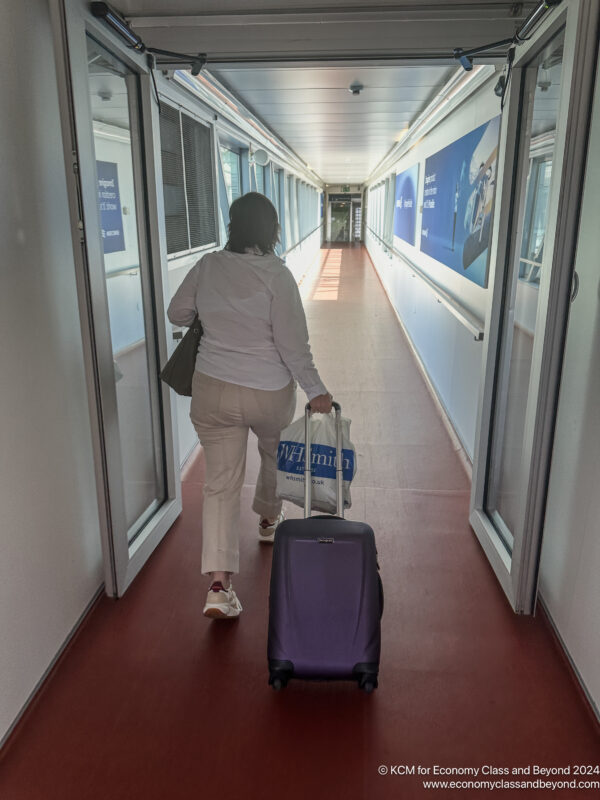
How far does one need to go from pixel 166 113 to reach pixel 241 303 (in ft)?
6.45

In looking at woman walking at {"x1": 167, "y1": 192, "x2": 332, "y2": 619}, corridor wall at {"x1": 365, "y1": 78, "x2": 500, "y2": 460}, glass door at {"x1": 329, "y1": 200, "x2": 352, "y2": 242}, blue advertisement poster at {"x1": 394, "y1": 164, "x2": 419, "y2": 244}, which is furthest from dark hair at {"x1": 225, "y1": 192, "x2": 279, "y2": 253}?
glass door at {"x1": 329, "y1": 200, "x2": 352, "y2": 242}

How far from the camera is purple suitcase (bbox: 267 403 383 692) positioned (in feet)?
6.39

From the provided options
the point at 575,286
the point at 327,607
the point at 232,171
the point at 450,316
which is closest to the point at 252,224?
the point at 575,286

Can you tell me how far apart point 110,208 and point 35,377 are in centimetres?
97

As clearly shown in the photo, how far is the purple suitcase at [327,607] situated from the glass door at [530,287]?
0.82 metres

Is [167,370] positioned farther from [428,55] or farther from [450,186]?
[450,186]

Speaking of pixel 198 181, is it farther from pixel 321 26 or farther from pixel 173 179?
pixel 321 26

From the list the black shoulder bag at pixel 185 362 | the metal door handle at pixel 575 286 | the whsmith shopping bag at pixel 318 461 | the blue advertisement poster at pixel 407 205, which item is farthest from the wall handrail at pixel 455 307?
the black shoulder bag at pixel 185 362

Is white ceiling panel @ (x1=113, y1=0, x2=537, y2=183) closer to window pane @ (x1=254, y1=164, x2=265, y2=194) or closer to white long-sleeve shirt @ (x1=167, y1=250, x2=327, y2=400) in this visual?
white long-sleeve shirt @ (x1=167, y1=250, x2=327, y2=400)

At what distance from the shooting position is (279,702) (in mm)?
2072

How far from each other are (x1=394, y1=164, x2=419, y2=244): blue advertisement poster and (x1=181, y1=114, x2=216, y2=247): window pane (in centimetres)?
377

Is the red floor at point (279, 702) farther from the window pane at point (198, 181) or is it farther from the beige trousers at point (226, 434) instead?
the window pane at point (198, 181)

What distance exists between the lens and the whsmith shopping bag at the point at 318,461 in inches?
89.0

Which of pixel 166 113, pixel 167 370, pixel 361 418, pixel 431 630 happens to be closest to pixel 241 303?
pixel 167 370
